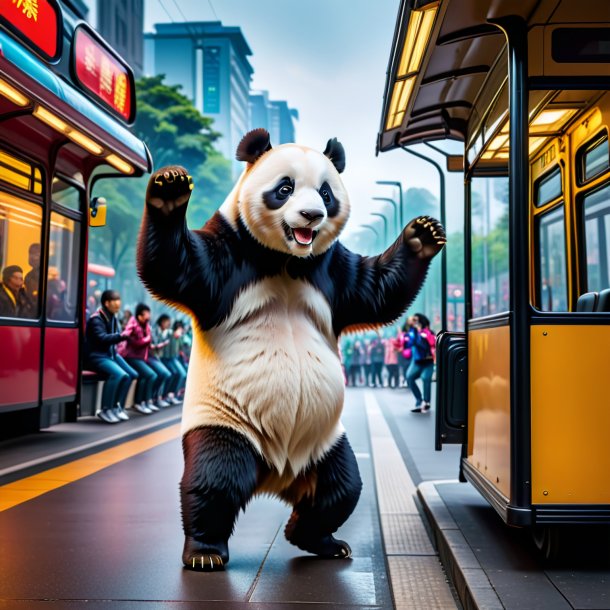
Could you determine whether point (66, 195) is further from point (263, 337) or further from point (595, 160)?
point (263, 337)

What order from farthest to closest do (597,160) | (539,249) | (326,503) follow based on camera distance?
(539,249), (597,160), (326,503)

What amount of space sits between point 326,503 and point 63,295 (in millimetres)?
6333

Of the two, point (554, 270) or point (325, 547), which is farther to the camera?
point (554, 270)

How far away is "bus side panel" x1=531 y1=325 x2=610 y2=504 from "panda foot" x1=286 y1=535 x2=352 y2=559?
3.84 ft

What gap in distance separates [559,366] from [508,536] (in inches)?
40.5

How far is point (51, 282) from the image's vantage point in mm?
9703

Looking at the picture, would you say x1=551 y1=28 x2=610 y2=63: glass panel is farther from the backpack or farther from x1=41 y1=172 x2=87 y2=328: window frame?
the backpack

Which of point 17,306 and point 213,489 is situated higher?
point 17,306

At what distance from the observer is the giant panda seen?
13.6ft

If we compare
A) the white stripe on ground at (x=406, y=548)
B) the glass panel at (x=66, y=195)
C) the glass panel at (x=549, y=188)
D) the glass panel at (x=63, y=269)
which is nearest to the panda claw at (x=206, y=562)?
the white stripe on ground at (x=406, y=548)

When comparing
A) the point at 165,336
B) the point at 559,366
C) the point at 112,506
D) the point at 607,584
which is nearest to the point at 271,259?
the point at 559,366

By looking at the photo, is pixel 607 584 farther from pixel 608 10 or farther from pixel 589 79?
pixel 608 10

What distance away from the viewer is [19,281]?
8.84 meters

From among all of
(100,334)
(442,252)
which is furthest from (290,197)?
(100,334)
